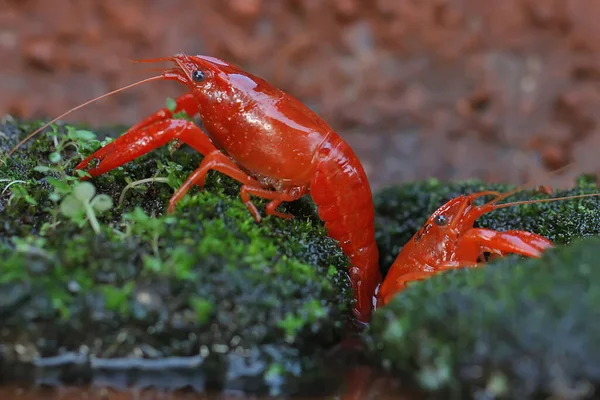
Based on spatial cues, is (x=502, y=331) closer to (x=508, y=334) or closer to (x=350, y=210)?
(x=508, y=334)

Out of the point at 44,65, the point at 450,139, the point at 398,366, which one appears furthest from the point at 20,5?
the point at 398,366

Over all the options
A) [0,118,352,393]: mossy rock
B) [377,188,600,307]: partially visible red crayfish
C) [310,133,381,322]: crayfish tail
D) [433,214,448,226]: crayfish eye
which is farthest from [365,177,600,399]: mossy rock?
[310,133,381,322]: crayfish tail

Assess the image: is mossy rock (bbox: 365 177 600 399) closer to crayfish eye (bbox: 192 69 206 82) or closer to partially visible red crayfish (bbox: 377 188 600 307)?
partially visible red crayfish (bbox: 377 188 600 307)

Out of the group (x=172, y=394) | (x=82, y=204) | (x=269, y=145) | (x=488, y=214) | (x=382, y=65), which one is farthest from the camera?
(x=382, y=65)

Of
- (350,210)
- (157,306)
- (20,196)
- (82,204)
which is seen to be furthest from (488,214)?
(20,196)

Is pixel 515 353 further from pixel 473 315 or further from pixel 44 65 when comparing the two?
pixel 44 65
